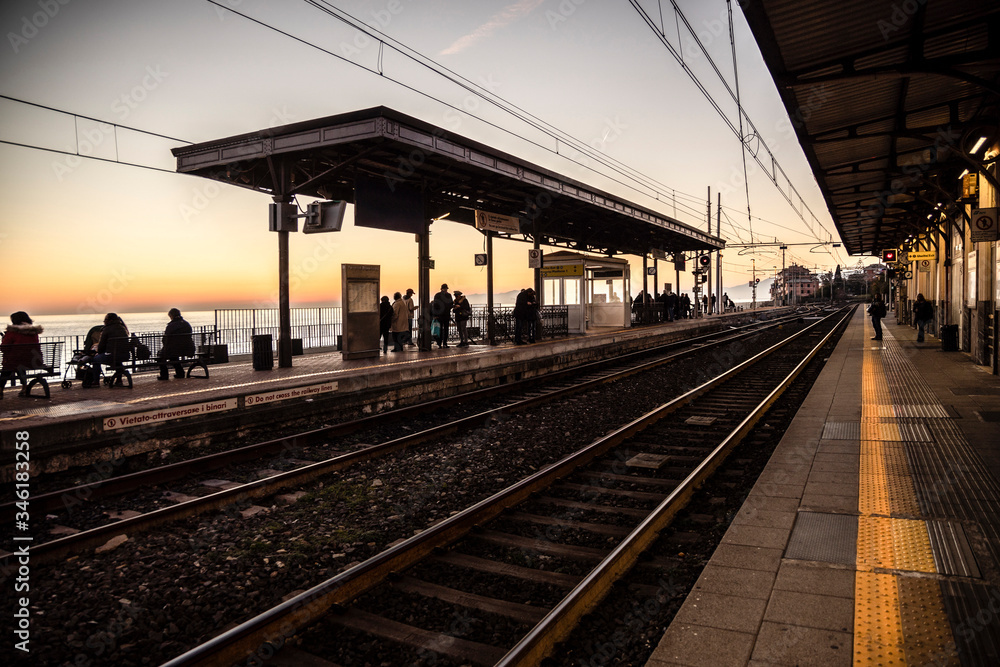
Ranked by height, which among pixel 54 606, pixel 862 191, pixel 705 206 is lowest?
pixel 54 606

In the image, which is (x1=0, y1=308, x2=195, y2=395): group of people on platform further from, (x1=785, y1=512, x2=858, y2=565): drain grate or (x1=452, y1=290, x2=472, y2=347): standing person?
(x1=785, y1=512, x2=858, y2=565): drain grate

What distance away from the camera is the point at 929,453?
629cm

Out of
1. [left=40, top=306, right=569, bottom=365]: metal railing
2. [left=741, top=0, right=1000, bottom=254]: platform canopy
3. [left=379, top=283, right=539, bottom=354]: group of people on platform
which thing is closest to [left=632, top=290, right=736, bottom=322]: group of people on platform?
[left=40, top=306, right=569, bottom=365]: metal railing

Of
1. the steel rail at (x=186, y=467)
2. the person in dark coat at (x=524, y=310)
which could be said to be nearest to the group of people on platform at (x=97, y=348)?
the steel rail at (x=186, y=467)

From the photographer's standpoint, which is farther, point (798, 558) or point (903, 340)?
point (903, 340)

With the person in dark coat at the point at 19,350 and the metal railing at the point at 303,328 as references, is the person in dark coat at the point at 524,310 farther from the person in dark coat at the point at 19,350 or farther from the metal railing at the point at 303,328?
the person in dark coat at the point at 19,350

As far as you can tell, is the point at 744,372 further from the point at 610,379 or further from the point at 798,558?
the point at 798,558

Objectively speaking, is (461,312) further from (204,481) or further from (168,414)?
(204,481)

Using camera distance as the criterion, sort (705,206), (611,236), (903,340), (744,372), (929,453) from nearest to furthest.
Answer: (929,453)
(744,372)
(903,340)
(611,236)
(705,206)

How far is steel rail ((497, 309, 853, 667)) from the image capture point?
2.96 metres

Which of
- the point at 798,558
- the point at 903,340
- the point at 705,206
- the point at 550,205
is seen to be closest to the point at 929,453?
the point at 798,558

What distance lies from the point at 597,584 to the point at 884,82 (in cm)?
927

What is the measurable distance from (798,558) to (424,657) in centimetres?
238

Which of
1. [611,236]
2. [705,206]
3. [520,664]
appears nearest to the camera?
[520,664]
